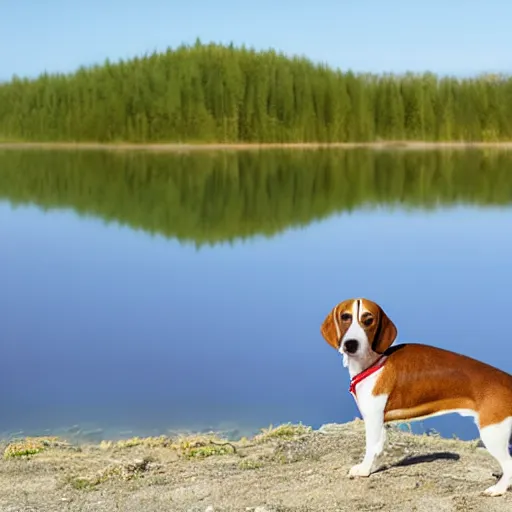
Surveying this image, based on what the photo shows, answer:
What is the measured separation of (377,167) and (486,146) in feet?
75.6

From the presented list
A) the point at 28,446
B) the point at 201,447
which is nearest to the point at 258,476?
the point at 201,447

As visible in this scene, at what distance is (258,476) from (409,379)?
2.08 m

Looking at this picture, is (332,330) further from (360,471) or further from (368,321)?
(360,471)

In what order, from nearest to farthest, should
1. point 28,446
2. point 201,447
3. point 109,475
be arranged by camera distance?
point 109,475 < point 201,447 < point 28,446

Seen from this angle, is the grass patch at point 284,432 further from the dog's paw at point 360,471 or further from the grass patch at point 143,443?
the dog's paw at point 360,471

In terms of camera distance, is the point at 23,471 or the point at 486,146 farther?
the point at 486,146

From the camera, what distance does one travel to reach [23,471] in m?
8.33

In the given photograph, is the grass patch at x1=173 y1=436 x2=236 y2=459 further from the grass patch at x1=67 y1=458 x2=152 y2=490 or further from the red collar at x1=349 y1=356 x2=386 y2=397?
the red collar at x1=349 y1=356 x2=386 y2=397

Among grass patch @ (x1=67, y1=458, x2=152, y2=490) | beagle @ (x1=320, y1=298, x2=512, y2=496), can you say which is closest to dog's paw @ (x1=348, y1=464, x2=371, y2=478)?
beagle @ (x1=320, y1=298, x2=512, y2=496)

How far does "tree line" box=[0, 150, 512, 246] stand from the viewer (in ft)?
141

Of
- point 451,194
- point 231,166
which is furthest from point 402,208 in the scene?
point 231,166

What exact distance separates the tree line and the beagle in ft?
98.8

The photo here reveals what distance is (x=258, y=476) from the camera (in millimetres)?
7262

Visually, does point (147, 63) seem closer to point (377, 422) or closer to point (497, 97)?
point (497, 97)
